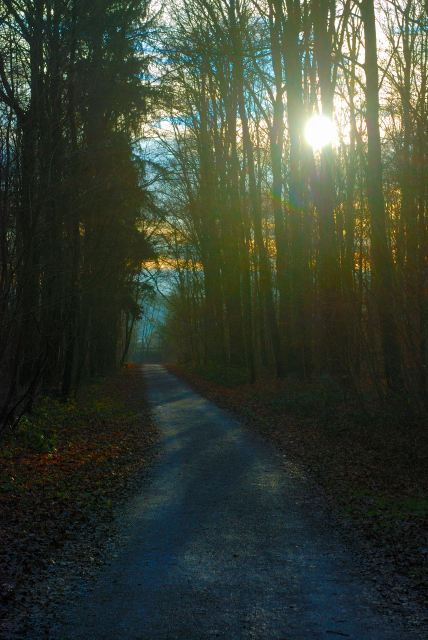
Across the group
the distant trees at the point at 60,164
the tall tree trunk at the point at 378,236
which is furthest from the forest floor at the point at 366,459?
the distant trees at the point at 60,164

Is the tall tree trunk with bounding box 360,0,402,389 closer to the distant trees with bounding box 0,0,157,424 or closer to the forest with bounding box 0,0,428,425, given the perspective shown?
the forest with bounding box 0,0,428,425

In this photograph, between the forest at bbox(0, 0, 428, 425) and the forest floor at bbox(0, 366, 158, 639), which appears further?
the forest at bbox(0, 0, 428, 425)

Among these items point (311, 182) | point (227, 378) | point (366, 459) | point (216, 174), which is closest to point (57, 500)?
point (366, 459)

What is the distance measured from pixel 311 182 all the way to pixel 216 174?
11376 millimetres

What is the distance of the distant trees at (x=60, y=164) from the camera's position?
9.29m

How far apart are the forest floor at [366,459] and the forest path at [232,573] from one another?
0.40m

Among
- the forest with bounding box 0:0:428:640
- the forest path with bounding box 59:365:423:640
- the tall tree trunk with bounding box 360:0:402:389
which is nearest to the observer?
the forest path with bounding box 59:365:423:640

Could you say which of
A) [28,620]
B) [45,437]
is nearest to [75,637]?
[28,620]

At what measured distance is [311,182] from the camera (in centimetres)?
1764

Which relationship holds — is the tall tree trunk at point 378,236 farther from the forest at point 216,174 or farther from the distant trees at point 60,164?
the distant trees at point 60,164

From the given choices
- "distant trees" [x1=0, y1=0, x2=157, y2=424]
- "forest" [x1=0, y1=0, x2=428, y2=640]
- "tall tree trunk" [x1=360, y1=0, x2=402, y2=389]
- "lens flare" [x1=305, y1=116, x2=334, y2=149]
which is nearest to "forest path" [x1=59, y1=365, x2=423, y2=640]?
"forest" [x1=0, y1=0, x2=428, y2=640]

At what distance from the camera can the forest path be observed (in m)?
3.78

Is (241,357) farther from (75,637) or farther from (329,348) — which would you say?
(75,637)

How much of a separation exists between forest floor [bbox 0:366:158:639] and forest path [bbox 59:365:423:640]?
34 centimetres
